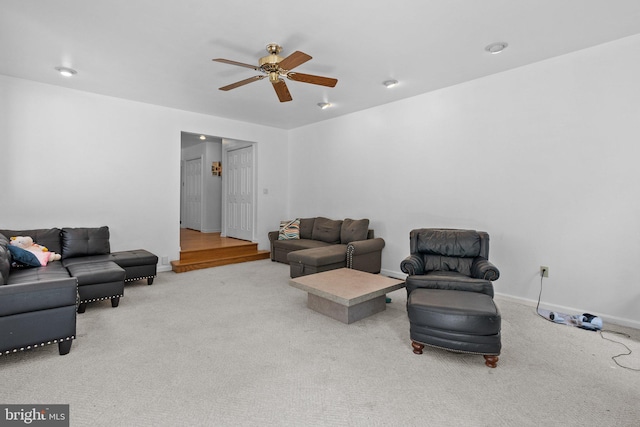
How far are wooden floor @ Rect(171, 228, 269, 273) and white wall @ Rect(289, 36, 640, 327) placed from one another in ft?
9.16

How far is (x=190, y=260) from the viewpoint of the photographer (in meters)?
5.59

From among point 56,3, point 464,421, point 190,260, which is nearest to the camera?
point 464,421

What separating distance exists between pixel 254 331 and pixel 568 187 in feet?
12.1

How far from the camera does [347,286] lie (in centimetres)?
332

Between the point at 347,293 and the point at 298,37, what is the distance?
2552 mm

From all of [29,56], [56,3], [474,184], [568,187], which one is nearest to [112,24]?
[56,3]

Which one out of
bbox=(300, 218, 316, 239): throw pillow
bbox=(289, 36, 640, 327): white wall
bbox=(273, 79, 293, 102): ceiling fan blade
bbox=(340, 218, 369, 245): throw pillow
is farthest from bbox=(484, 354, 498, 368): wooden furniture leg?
bbox=(300, 218, 316, 239): throw pillow

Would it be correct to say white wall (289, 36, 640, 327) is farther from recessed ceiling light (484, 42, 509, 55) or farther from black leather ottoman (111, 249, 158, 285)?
black leather ottoman (111, 249, 158, 285)

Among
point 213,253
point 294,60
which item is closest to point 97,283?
point 213,253

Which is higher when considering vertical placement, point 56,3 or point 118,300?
point 56,3

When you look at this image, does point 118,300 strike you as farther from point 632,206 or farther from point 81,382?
point 632,206

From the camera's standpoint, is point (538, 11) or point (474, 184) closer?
point (538, 11)

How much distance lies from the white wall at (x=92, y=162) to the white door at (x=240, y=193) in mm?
1162

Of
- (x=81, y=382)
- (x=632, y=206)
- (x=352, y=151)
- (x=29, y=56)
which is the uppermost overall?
(x=29, y=56)
